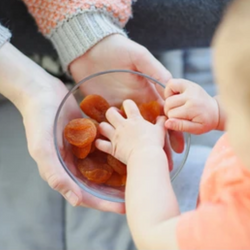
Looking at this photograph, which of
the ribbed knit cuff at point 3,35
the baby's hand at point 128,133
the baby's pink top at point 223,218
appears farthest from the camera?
the ribbed knit cuff at point 3,35

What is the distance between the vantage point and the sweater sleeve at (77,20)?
80cm

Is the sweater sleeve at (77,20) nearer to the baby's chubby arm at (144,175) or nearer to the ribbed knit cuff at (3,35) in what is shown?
the ribbed knit cuff at (3,35)

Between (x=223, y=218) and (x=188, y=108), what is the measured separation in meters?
0.20

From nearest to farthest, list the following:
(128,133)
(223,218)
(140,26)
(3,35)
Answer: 1. (223,218)
2. (128,133)
3. (3,35)
4. (140,26)

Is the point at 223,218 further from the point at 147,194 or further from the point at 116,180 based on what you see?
the point at 116,180

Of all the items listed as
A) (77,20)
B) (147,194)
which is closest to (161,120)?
(147,194)

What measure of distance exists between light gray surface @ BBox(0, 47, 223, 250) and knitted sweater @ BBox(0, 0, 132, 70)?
21 cm

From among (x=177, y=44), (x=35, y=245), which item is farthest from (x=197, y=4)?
(x=35, y=245)

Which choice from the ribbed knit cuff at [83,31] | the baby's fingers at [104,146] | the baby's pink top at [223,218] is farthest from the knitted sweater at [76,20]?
the baby's pink top at [223,218]

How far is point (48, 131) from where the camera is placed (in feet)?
2.37

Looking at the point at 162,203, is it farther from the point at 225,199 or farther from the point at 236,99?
the point at 236,99

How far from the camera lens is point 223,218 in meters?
0.54

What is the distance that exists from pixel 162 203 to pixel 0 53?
0.40 m

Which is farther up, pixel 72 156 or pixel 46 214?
pixel 72 156
